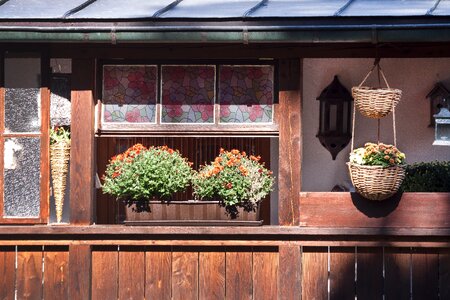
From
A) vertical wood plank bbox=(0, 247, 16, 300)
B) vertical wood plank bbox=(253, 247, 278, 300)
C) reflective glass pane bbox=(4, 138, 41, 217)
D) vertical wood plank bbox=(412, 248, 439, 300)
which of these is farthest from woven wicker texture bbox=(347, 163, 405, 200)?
vertical wood plank bbox=(0, 247, 16, 300)

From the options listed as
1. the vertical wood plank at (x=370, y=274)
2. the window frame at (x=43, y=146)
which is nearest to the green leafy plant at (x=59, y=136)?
the window frame at (x=43, y=146)

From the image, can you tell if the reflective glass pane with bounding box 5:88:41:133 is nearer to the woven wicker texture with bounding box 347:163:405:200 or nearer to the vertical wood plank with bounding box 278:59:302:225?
the vertical wood plank with bounding box 278:59:302:225

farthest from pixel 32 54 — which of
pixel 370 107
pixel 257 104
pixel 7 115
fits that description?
pixel 370 107

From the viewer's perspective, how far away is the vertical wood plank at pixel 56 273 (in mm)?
10336

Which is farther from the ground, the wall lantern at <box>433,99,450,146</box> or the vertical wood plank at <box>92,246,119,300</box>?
the wall lantern at <box>433,99,450,146</box>

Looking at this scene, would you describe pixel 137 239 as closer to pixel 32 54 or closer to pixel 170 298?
pixel 170 298

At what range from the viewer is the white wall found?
495 inches

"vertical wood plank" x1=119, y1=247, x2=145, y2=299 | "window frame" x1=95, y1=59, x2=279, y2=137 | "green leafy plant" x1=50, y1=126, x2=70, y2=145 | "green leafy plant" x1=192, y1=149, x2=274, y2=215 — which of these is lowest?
"vertical wood plank" x1=119, y1=247, x2=145, y2=299

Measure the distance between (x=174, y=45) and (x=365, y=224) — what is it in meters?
2.23

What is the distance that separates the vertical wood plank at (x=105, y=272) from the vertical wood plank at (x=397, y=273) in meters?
2.31

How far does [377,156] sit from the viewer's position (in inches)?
391

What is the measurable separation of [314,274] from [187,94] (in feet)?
6.22

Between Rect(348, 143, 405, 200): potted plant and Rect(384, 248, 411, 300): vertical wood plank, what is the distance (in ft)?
1.76

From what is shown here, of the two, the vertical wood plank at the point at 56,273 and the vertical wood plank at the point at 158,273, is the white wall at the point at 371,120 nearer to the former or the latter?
the vertical wood plank at the point at 158,273
